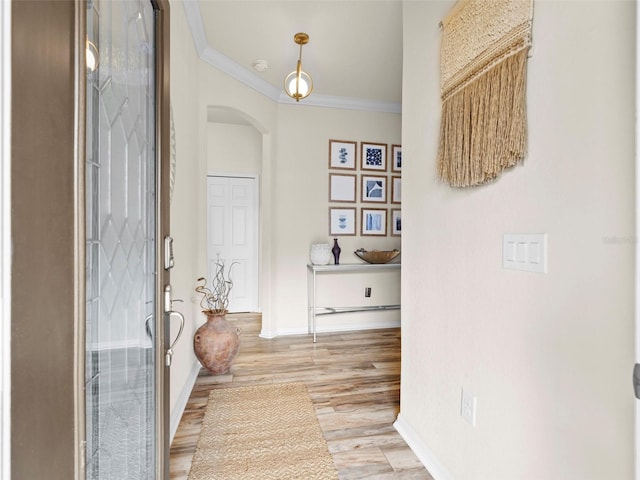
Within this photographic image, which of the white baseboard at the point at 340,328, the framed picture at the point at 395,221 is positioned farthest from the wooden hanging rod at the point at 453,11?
the white baseboard at the point at 340,328

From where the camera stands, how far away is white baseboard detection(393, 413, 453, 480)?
1509 millimetres

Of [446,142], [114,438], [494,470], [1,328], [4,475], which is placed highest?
[446,142]

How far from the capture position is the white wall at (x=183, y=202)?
1.96m

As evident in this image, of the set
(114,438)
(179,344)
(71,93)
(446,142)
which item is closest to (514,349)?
(446,142)

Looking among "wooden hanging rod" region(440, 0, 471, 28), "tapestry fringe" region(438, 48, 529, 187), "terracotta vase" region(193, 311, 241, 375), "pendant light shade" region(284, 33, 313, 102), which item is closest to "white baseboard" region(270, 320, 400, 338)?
"terracotta vase" region(193, 311, 241, 375)

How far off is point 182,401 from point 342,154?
2976mm

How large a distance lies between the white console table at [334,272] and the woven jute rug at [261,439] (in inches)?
51.6

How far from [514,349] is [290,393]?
1.67m

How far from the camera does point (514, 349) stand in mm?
1115

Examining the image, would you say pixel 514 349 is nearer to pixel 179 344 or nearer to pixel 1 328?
pixel 1 328

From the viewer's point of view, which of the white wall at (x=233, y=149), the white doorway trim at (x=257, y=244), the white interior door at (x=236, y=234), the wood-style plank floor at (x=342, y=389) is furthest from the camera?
the white doorway trim at (x=257, y=244)

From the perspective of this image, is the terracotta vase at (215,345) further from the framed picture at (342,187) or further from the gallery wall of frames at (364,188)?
the framed picture at (342,187)

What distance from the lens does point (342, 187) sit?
155 inches

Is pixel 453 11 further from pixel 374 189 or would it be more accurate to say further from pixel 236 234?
pixel 236 234
